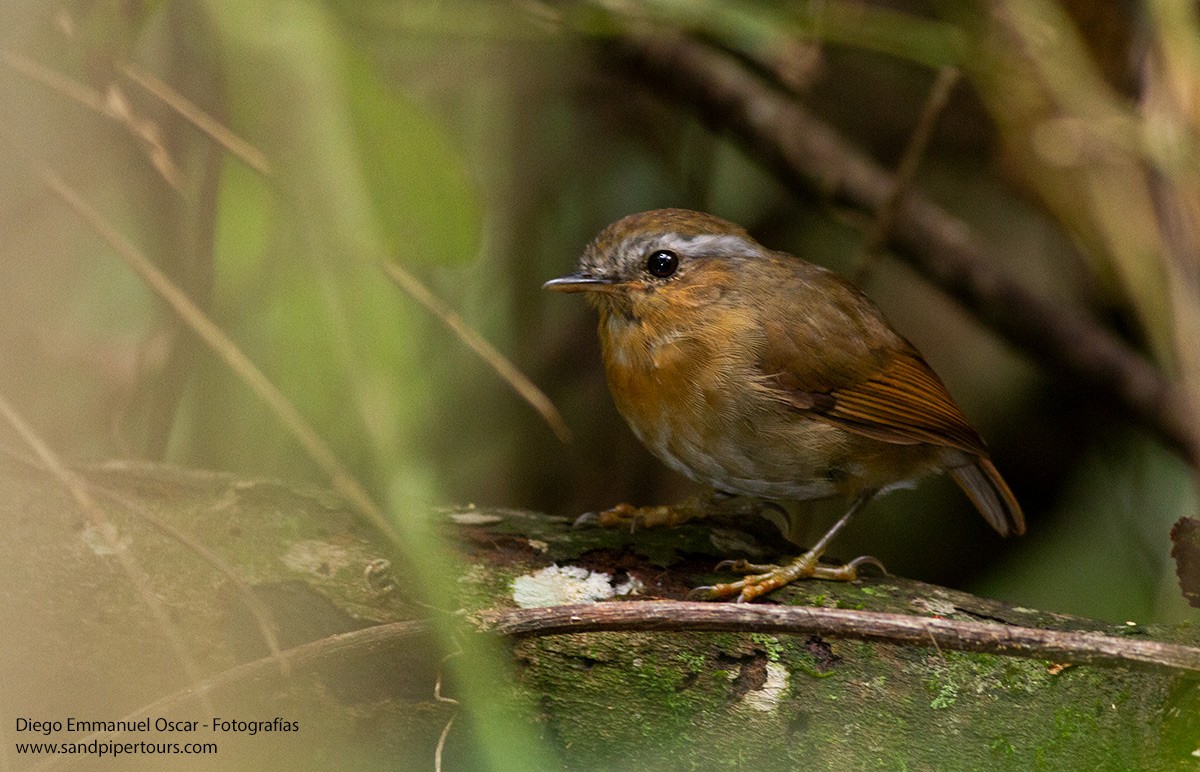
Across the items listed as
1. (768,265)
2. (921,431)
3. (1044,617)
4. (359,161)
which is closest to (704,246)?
(768,265)

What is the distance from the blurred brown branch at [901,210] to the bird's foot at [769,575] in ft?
6.19

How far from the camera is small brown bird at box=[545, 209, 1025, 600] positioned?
106 inches

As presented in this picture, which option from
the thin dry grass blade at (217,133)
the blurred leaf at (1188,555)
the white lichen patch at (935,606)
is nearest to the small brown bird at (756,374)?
the white lichen patch at (935,606)

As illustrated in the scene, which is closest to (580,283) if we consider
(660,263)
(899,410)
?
(660,263)

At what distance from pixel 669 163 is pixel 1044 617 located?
8.63 ft

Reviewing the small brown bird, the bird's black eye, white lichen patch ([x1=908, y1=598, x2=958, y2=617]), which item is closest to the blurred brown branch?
the small brown bird

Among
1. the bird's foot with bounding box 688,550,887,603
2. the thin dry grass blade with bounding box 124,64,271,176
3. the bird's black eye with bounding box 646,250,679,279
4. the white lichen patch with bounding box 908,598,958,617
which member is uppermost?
the thin dry grass blade with bounding box 124,64,271,176

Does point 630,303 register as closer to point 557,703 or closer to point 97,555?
point 557,703

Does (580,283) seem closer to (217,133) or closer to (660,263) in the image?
(660,263)

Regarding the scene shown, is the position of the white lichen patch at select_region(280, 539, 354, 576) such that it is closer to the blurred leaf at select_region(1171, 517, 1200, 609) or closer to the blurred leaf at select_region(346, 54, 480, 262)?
the blurred leaf at select_region(346, 54, 480, 262)

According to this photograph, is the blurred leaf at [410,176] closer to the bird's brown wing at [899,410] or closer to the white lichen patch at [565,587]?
the white lichen patch at [565,587]

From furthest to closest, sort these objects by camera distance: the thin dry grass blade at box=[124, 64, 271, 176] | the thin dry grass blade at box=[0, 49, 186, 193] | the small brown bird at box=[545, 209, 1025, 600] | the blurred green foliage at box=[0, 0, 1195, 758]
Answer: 1. the small brown bird at box=[545, 209, 1025, 600]
2. the thin dry grass blade at box=[0, 49, 186, 193]
3. the thin dry grass blade at box=[124, 64, 271, 176]
4. the blurred green foliage at box=[0, 0, 1195, 758]

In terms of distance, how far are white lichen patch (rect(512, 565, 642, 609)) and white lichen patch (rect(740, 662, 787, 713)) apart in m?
0.36

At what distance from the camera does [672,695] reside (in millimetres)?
2016
